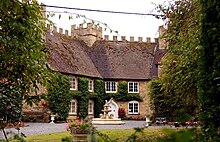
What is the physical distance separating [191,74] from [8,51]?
10045mm

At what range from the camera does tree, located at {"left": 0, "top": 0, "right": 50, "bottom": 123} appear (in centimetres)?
425

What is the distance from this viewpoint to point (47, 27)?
18.4 ft

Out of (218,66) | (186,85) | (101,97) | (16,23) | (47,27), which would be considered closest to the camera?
(16,23)

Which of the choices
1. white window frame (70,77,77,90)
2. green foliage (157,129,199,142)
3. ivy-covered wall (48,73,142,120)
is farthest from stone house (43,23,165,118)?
green foliage (157,129,199,142)

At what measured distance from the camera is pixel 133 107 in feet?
143

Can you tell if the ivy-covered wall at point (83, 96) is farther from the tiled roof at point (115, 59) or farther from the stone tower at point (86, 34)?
the stone tower at point (86, 34)

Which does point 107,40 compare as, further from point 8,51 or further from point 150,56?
point 8,51

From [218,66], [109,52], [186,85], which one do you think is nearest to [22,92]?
[218,66]

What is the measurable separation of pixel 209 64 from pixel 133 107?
37128mm

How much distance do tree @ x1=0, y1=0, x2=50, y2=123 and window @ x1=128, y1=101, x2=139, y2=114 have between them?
38607 millimetres

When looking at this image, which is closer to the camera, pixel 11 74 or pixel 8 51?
pixel 8 51

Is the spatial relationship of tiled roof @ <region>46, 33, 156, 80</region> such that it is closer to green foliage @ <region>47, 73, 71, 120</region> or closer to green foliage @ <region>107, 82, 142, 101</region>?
green foliage @ <region>107, 82, 142, 101</region>

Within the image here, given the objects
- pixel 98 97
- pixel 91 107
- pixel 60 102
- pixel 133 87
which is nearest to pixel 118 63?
pixel 133 87

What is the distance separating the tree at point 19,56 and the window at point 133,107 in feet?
127
